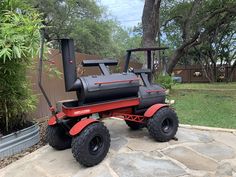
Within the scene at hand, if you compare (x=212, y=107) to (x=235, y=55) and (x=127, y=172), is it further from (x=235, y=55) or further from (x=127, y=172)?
(x=235, y=55)

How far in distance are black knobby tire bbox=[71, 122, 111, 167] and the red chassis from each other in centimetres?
8

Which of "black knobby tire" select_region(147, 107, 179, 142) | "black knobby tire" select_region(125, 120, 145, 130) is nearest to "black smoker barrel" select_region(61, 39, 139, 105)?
"black knobby tire" select_region(147, 107, 179, 142)

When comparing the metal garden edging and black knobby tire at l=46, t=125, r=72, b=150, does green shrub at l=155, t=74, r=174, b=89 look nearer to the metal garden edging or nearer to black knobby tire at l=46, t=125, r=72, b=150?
the metal garden edging

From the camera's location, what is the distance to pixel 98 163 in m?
2.94

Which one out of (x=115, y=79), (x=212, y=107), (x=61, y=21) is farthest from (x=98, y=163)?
(x=61, y=21)

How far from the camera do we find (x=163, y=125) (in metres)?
3.67

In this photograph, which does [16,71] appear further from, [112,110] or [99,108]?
[112,110]

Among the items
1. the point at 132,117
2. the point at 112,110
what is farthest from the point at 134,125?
the point at 112,110

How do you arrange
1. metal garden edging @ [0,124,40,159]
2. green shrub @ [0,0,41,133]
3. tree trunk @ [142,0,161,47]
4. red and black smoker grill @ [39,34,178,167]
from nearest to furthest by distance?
red and black smoker grill @ [39,34,178,167]
green shrub @ [0,0,41,133]
metal garden edging @ [0,124,40,159]
tree trunk @ [142,0,161,47]

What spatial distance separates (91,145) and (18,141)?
1.19 m

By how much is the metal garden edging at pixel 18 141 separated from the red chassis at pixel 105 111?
50 centimetres

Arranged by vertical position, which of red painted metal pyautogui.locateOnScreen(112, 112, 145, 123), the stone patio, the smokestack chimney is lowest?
the stone patio

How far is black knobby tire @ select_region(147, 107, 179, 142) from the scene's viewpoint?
3.50 m

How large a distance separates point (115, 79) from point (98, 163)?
1.03 m
